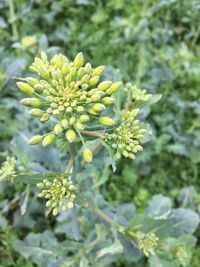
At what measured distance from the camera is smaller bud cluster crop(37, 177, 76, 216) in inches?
89.3

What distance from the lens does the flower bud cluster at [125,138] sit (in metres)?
2.20

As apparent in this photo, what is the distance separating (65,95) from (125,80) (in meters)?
2.36

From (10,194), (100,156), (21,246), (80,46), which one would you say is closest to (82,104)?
(100,156)

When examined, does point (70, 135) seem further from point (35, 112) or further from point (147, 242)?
point (147, 242)

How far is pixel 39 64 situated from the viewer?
2189 mm

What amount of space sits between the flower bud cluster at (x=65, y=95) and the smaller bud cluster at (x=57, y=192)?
0.25m

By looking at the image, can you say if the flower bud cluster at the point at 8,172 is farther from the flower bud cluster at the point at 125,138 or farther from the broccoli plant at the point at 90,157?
the flower bud cluster at the point at 125,138

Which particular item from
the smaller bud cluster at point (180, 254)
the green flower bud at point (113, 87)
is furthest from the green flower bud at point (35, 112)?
the smaller bud cluster at point (180, 254)

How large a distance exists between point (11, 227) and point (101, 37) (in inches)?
86.0

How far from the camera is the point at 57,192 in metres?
2.28

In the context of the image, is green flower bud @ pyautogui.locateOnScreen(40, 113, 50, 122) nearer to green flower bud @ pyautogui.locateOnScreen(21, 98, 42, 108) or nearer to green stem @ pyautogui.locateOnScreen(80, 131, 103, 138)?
green flower bud @ pyautogui.locateOnScreen(21, 98, 42, 108)

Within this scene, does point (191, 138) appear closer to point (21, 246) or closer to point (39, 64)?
point (21, 246)

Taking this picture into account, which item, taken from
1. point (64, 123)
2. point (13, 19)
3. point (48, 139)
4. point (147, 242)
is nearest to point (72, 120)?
point (64, 123)

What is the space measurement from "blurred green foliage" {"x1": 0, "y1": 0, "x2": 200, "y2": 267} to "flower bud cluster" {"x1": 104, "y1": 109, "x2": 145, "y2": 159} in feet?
3.39
